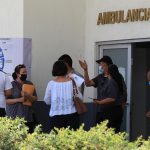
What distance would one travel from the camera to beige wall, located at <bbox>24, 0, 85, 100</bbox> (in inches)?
388

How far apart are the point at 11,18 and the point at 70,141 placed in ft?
20.1

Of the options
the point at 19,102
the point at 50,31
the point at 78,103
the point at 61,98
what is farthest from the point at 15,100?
the point at 50,31

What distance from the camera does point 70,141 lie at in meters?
4.21

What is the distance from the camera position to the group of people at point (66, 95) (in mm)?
7422

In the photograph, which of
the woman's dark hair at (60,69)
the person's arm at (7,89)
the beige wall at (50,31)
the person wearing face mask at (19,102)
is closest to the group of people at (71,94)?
the woman's dark hair at (60,69)

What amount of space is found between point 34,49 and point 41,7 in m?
0.84

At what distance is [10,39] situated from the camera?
32.4 feet

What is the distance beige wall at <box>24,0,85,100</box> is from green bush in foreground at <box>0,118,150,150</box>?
207 inches

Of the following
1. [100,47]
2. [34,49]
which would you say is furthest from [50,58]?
[100,47]

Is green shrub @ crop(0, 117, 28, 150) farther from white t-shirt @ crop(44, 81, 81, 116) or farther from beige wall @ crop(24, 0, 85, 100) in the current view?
beige wall @ crop(24, 0, 85, 100)

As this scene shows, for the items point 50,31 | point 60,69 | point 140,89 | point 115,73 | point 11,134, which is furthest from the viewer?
point 140,89

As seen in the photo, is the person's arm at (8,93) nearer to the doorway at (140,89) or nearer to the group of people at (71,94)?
the group of people at (71,94)

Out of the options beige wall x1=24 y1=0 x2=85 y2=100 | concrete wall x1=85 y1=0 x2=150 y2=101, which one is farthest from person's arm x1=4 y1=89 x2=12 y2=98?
concrete wall x1=85 y1=0 x2=150 y2=101

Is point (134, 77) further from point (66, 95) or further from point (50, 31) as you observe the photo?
point (66, 95)
